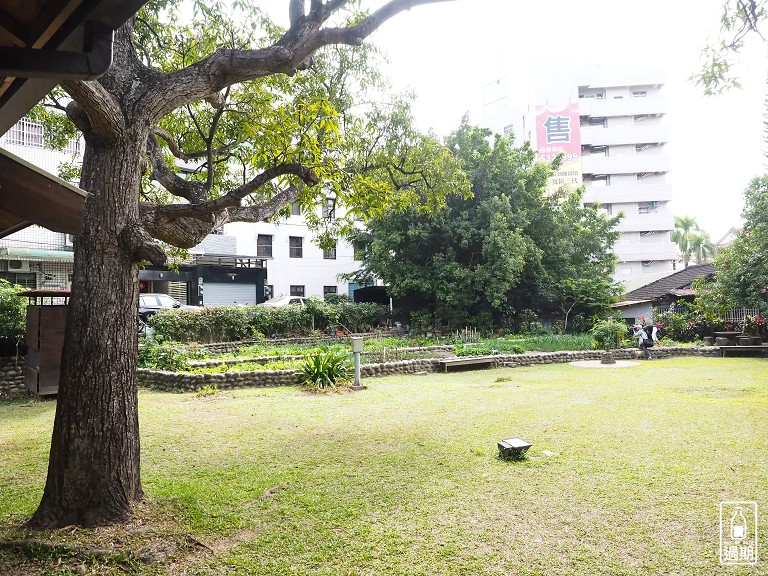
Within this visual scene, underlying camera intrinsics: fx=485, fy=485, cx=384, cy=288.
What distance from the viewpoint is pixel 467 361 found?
14398 millimetres

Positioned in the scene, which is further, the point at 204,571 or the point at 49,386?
the point at 49,386

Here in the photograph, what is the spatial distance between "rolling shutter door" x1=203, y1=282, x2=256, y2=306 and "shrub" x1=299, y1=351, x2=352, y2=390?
15899 mm

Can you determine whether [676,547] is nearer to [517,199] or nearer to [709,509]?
[709,509]

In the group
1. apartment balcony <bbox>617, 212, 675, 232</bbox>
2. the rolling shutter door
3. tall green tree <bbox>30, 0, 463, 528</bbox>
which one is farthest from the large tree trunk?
apartment balcony <bbox>617, 212, 675, 232</bbox>

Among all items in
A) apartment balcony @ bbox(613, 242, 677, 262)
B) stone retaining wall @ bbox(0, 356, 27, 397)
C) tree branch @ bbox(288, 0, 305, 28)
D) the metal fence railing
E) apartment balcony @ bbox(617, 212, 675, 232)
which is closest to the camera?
tree branch @ bbox(288, 0, 305, 28)

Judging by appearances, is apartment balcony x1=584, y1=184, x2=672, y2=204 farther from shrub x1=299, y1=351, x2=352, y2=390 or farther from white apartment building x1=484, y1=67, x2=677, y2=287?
shrub x1=299, y1=351, x2=352, y2=390

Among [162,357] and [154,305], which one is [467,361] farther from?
[154,305]

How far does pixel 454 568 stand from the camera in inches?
126

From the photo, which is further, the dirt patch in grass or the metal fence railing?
the metal fence railing

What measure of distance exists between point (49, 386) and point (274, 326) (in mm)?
9703

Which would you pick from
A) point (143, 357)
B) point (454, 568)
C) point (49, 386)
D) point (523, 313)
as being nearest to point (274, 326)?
point (143, 357)

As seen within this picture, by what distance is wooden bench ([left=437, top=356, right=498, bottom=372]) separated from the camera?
46.5 feet

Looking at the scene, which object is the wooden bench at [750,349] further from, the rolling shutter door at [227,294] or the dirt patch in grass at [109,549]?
the rolling shutter door at [227,294]

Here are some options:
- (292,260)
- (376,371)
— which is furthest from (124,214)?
(292,260)
